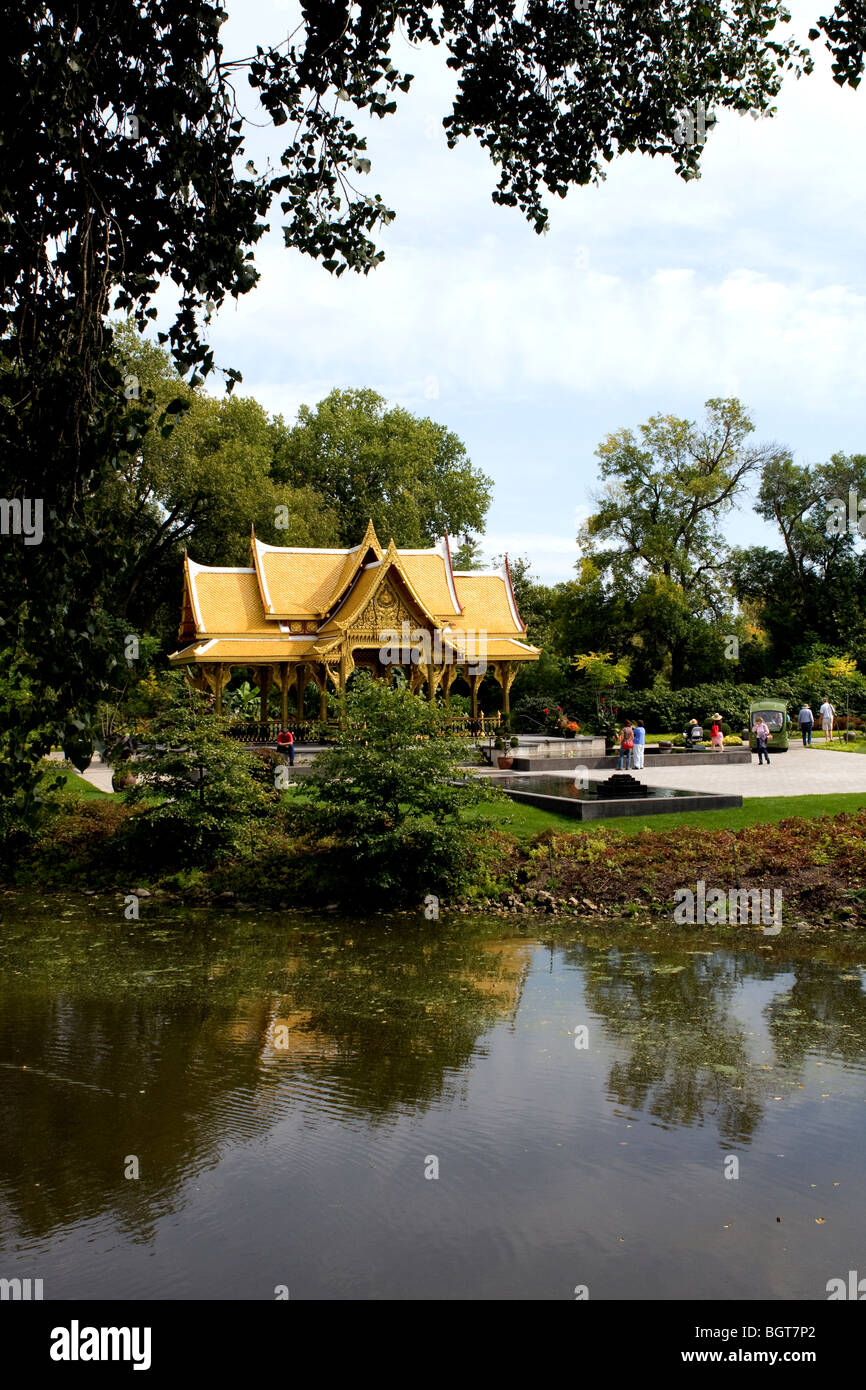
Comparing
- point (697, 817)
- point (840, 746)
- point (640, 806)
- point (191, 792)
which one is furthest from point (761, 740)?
point (191, 792)

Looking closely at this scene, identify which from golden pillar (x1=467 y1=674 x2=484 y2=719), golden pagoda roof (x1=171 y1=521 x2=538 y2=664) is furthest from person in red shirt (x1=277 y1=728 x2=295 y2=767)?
golden pillar (x1=467 y1=674 x2=484 y2=719)

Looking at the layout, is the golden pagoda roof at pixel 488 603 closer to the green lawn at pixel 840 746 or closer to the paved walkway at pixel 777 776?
the paved walkway at pixel 777 776

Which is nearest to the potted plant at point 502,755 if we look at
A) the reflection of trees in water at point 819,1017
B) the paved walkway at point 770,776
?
the paved walkway at point 770,776

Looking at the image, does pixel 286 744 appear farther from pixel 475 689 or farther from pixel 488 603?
pixel 488 603

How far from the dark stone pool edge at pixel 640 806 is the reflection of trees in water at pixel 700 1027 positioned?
22.5ft

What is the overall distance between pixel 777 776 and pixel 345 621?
12.9 meters

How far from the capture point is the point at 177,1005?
10383 millimetres

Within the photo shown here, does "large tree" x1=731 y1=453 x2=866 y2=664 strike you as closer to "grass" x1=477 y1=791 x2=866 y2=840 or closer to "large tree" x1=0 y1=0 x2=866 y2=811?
"grass" x1=477 y1=791 x2=866 y2=840

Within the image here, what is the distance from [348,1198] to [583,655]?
40.8 m

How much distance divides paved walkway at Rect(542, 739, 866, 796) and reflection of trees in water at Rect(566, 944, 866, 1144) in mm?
10648

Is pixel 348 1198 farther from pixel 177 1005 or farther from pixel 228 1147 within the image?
pixel 177 1005

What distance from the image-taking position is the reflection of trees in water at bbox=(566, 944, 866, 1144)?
7.57 meters

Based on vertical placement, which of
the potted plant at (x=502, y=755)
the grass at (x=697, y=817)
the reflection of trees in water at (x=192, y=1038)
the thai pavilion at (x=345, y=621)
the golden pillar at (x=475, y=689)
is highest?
the thai pavilion at (x=345, y=621)

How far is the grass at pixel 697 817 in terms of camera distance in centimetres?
1848
